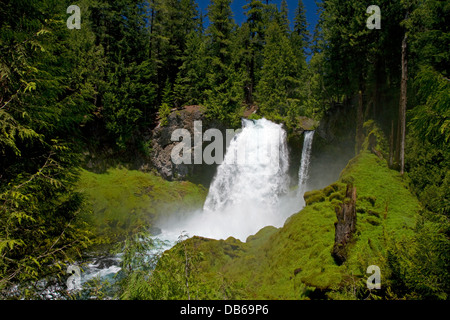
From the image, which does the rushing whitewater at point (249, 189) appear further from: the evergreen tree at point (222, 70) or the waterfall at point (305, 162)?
the evergreen tree at point (222, 70)

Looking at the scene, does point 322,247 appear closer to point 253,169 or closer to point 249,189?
point 249,189

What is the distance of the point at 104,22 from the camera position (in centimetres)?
2512

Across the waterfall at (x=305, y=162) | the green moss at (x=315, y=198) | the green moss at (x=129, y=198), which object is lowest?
the green moss at (x=129, y=198)

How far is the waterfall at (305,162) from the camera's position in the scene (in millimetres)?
22531

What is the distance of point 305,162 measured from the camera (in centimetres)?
2275

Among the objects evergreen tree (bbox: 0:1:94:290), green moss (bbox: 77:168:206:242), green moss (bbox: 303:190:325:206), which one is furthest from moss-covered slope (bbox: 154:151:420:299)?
green moss (bbox: 77:168:206:242)

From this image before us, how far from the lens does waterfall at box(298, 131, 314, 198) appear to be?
887 inches

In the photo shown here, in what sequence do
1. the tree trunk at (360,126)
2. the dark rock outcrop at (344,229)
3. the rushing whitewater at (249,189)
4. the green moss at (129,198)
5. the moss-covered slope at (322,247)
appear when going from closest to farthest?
the moss-covered slope at (322,247) < the dark rock outcrop at (344,229) < the tree trunk at (360,126) < the green moss at (129,198) < the rushing whitewater at (249,189)

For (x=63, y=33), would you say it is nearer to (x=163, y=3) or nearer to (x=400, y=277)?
(x=400, y=277)

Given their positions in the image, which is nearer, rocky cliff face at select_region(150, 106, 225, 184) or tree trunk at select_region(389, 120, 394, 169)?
tree trunk at select_region(389, 120, 394, 169)

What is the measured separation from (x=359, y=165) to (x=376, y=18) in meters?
9.49

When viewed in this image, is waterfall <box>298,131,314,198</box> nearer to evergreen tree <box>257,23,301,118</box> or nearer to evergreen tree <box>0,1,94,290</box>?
evergreen tree <box>257,23,301,118</box>

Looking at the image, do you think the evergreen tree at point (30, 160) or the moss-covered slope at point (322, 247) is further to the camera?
the moss-covered slope at point (322, 247)

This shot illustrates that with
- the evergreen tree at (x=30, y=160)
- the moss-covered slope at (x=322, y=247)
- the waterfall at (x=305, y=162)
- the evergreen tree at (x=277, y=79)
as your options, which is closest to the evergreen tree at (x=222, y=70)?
the evergreen tree at (x=277, y=79)
